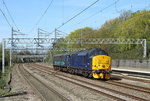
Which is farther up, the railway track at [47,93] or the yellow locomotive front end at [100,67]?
the yellow locomotive front end at [100,67]

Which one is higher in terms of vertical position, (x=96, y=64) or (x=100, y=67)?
(x=96, y=64)

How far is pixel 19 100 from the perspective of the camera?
35.1 feet

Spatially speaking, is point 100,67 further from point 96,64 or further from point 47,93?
point 47,93

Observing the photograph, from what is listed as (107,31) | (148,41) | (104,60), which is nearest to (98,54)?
(104,60)

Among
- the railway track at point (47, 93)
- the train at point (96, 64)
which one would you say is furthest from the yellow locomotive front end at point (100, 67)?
the railway track at point (47, 93)

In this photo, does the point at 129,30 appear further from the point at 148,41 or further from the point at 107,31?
the point at 107,31

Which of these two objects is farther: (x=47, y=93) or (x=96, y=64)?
(x=96, y=64)

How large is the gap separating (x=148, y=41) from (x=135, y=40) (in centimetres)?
351

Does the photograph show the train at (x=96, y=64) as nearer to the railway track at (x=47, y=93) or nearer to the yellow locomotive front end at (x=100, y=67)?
the yellow locomotive front end at (x=100, y=67)

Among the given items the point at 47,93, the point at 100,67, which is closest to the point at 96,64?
the point at 100,67

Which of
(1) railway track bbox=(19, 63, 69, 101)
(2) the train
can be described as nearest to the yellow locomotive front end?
(2) the train

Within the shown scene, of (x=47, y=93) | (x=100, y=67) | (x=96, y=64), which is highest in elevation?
(x=96, y=64)

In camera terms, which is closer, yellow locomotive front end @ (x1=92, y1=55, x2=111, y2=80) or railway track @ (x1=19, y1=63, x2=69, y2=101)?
railway track @ (x1=19, y1=63, x2=69, y2=101)

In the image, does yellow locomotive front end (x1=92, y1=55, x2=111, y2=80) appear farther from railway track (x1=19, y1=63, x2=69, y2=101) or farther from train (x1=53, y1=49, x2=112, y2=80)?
railway track (x1=19, y1=63, x2=69, y2=101)
